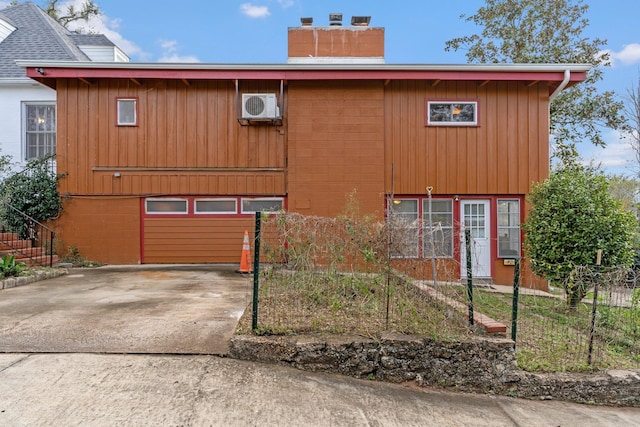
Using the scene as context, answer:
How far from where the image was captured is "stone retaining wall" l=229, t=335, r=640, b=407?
3.73m

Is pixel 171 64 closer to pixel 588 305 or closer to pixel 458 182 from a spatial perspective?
pixel 458 182

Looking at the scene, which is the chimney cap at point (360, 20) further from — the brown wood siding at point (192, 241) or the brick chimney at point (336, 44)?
the brown wood siding at point (192, 241)

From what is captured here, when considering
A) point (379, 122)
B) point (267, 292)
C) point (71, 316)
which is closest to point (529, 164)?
point (379, 122)

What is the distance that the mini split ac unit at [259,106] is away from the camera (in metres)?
9.80

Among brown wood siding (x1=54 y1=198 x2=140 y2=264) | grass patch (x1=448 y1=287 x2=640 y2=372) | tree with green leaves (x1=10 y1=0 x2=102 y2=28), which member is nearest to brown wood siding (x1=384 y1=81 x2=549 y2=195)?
grass patch (x1=448 y1=287 x2=640 y2=372)

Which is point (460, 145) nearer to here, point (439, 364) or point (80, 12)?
point (439, 364)

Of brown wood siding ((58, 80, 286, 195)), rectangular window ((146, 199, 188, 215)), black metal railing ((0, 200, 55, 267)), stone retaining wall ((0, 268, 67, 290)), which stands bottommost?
stone retaining wall ((0, 268, 67, 290))

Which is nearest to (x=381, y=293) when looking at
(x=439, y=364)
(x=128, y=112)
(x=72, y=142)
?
(x=439, y=364)

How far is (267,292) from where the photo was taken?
4469 millimetres

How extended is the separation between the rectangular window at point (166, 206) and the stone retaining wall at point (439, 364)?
7067 millimetres

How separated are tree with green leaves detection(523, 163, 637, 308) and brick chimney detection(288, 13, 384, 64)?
269 inches

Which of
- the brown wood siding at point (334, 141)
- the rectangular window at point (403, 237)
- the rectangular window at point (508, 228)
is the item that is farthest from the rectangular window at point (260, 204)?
the rectangular window at point (403, 237)

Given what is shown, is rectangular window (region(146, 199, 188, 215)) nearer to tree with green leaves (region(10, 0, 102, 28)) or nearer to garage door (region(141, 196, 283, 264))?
garage door (region(141, 196, 283, 264))

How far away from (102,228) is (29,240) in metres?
1.52
